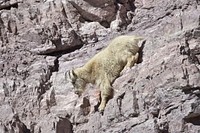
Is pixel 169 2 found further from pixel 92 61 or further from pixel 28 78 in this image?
pixel 28 78

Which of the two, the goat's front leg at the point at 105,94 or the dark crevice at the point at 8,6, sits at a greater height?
the dark crevice at the point at 8,6

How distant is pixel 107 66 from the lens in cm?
1443

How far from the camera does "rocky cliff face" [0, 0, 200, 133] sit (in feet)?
Result: 39.5

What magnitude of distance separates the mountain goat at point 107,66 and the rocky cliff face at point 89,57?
24 cm

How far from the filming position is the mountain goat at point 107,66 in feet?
45.6

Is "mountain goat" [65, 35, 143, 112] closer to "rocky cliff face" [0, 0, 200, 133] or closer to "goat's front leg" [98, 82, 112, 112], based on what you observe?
"goat's front leg" [98, 82, 112, 112]

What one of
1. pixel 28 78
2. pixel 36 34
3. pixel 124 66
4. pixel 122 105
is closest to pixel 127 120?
pixel 122 105

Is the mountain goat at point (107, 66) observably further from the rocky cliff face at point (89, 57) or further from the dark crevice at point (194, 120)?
the dark crevice at point (194, 120)

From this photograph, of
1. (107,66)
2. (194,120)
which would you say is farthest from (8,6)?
(194,120)

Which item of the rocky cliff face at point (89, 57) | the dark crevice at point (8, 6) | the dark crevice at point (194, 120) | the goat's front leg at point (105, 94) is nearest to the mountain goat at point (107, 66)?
the goat's front leg at point (105, 94)

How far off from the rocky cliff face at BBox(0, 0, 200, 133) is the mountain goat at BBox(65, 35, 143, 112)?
0.24 m

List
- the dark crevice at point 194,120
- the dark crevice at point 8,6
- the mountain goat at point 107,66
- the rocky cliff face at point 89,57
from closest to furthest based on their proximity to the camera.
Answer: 1. the dark crevice at point 194,120
2. the rocky cliff face at point 89,57
3. the mountain goat at point 107,66
4. the dark crevice at point 8,6

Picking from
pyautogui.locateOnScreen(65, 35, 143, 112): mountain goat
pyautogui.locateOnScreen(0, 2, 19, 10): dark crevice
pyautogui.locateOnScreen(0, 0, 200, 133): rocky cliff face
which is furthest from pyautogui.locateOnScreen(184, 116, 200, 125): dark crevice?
pyautogui.locateOnScreen(0, 2, 19, 10): dark crevice

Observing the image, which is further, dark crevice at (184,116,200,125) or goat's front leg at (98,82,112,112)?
goat's front leg at (98,82,112,112)
